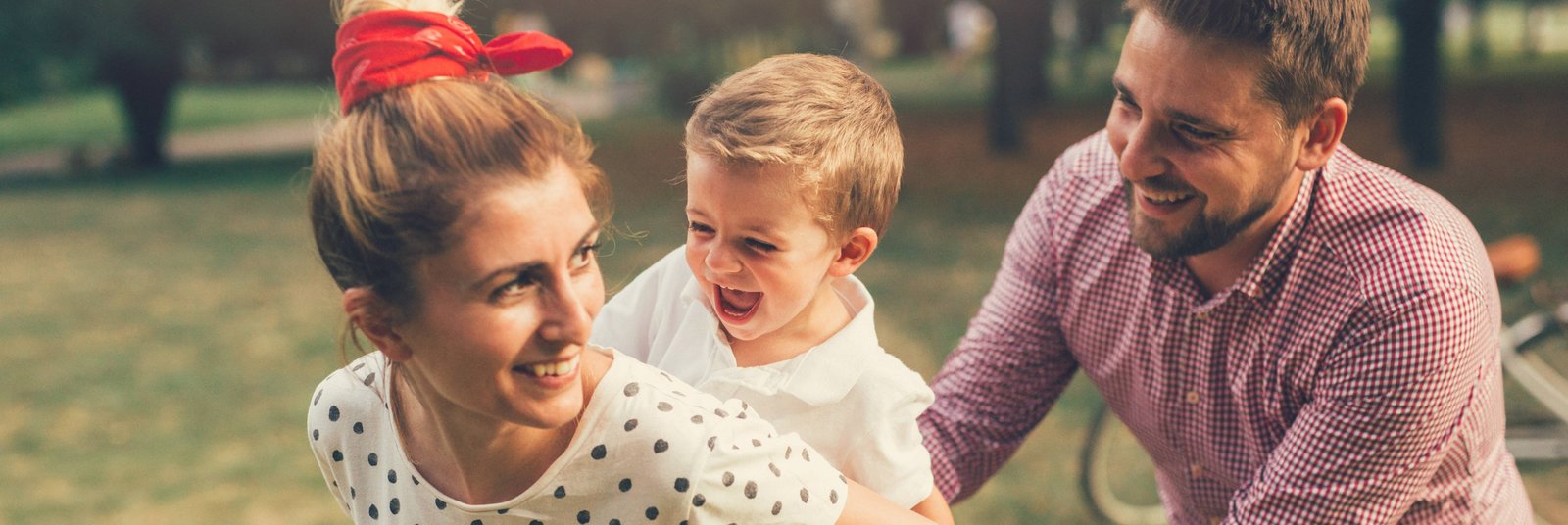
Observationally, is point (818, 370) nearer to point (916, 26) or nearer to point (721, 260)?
point (721, 260)

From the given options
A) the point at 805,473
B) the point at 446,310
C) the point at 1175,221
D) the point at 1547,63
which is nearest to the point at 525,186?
the point at 446,310

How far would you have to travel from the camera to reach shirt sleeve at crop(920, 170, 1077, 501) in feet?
9.08

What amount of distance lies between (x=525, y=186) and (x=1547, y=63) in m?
31.6

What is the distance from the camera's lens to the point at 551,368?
1.63 m

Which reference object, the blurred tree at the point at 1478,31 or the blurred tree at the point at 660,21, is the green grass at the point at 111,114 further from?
the blurred tree at the point at 1478,31

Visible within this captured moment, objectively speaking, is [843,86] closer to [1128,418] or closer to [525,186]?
[525,186]

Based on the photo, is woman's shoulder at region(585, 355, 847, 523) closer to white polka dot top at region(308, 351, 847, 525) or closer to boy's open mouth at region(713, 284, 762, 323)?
white polka dot top at region(308, 351, 847, 525)

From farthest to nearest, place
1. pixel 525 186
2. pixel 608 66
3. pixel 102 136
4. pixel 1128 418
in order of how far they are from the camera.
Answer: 1. pixel 608 66
2. pixel 102 136
3. pixel 1128 418
4. pixel 525 186

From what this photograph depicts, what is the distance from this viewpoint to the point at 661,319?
7.50 feet

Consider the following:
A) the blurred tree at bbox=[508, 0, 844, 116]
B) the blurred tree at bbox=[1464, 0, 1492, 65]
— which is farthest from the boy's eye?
the blurred tree at bbox=[1464, 0, 1492, 65]

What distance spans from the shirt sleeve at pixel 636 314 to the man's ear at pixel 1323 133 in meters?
1.16

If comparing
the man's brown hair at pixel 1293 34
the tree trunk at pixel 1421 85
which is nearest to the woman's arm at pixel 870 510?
the man's brown hair at pixel 1293 34

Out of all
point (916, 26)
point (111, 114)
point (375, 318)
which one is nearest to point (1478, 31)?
point (916, 26)

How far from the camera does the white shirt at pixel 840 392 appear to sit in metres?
2.03
